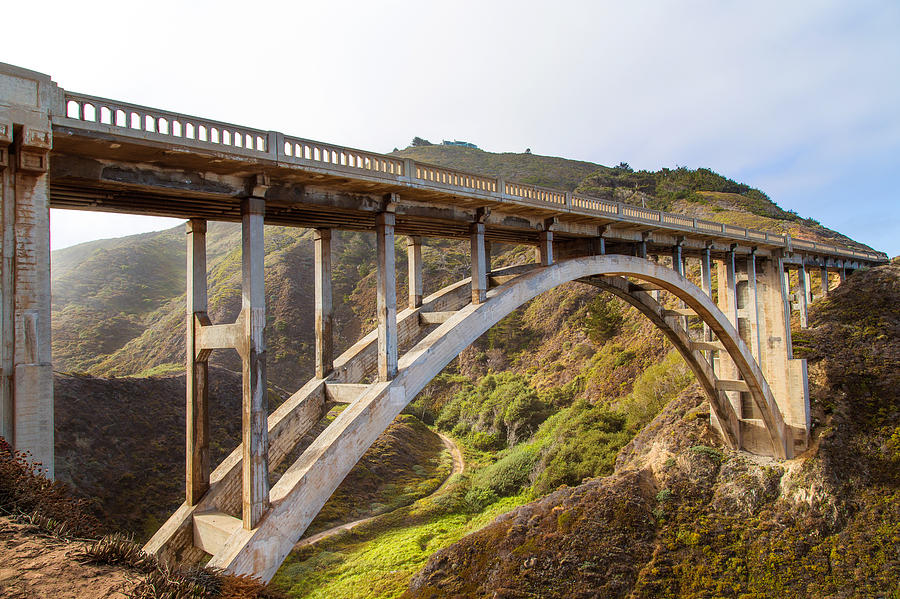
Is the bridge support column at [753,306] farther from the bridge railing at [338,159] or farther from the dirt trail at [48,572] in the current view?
the dirt trail at [48,572]

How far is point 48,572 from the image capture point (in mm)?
3807

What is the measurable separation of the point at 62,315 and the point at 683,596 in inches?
2015

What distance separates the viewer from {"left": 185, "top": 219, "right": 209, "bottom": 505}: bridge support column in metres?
8.85

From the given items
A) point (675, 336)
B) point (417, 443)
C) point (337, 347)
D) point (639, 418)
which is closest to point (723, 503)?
point (675, 336)

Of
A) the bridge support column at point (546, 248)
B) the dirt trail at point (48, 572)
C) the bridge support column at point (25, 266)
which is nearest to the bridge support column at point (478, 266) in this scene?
the bridge support column at point (546, 248)

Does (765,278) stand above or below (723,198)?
below

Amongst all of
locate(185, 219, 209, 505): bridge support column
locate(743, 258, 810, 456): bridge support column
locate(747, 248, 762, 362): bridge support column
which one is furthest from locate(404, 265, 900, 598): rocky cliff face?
locate(185, 219, 209, 505): bridge support column

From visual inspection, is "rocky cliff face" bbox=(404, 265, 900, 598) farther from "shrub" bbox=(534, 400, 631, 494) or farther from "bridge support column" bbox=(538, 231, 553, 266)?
"bridge support column" bbox=(538, 231, 553, 266)

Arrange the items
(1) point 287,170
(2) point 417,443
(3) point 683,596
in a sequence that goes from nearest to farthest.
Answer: (1) point 287,170
(3) point 683,596
(2) point 417,443

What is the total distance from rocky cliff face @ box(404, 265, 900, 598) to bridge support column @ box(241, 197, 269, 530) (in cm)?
1027

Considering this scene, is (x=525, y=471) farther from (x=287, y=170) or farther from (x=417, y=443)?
(x=287, y=170)

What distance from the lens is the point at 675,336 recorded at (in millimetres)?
19797

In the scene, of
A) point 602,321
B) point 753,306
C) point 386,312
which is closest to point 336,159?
point 386,312

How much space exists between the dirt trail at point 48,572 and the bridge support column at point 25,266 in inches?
67.2
